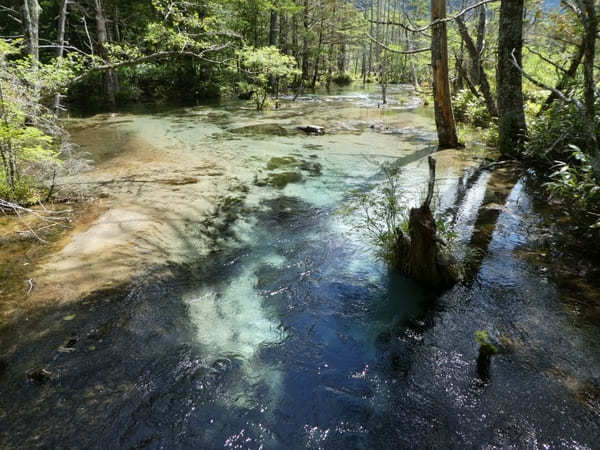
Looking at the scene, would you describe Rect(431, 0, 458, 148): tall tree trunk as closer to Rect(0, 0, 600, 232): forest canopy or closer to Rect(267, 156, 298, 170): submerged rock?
Rect(0, 0, 600, 232): forest canopy

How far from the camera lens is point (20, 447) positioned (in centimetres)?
233

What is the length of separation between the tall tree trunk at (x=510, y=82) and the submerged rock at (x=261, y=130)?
6.93 meters

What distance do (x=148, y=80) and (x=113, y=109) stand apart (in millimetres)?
5382

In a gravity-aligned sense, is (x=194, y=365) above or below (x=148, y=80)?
below

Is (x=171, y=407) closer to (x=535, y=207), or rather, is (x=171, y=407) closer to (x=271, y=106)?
(x=535, y=207)

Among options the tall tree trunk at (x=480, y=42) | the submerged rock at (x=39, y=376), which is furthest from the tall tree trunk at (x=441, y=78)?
the submerged rock at (x=39, y=376)

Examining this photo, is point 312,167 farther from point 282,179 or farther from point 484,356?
point 484,356

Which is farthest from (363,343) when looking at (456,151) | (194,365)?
(456,151)

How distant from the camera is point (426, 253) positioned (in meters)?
4.06

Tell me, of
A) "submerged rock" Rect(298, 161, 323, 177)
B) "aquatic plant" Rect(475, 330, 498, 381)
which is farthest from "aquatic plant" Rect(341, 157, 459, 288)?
"submerged rock" Rect(298, 161, 323, 177)

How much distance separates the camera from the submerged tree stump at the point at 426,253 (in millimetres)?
3953

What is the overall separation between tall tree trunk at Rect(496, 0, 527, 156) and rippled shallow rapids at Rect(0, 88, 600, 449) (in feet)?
14.5

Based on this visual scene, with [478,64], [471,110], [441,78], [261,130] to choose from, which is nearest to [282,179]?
[441,78]

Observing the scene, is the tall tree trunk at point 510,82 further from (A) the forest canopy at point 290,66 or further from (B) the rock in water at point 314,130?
(B) the rock in water at point 314,130
